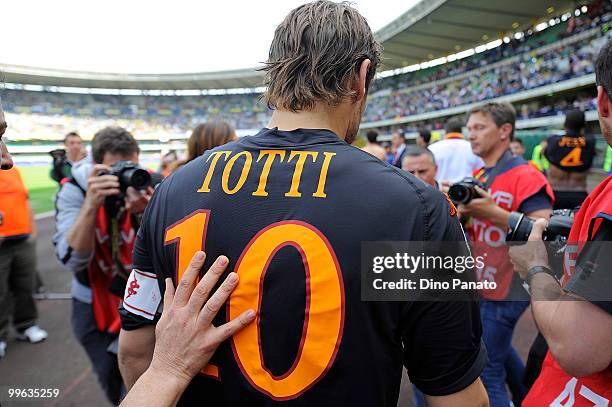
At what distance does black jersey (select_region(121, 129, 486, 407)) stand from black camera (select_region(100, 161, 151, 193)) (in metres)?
1.25

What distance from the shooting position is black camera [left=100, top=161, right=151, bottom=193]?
2.14 metres

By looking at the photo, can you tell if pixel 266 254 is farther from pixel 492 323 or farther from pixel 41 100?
pixel 41 100

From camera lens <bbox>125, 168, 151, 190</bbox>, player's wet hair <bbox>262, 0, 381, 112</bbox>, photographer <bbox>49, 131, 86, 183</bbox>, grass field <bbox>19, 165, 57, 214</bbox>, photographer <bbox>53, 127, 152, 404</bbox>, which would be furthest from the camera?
grass field <bbox>19, 165, 57, 214</bbox>

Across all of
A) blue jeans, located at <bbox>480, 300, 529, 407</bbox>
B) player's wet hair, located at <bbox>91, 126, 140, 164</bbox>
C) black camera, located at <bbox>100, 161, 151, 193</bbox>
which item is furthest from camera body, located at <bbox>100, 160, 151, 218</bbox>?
blue jeans, located at <bbox>480, 300, 529, 407</bbox>

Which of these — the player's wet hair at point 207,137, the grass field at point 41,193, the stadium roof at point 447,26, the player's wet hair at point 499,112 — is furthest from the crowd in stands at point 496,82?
the grass field at point 41,193

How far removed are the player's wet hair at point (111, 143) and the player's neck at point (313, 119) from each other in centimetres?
186

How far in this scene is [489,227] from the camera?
2.63 m

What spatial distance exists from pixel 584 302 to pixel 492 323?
161 centimetres

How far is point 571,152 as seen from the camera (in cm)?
440

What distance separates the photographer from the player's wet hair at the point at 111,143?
2.56m

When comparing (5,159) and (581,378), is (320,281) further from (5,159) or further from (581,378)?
A: (5,159)

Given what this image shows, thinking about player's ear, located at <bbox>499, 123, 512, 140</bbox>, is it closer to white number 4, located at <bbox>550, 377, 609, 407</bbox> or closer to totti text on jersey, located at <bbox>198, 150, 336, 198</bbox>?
white number 4, located at <bbox>550, 377, 609, 407</bbox>

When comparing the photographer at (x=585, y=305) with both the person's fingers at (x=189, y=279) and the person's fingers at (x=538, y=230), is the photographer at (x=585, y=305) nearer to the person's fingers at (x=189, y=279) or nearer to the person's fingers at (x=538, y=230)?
the person's fingers at (x=538, y=230)

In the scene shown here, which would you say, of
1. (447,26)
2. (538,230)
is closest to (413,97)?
(447,26)
